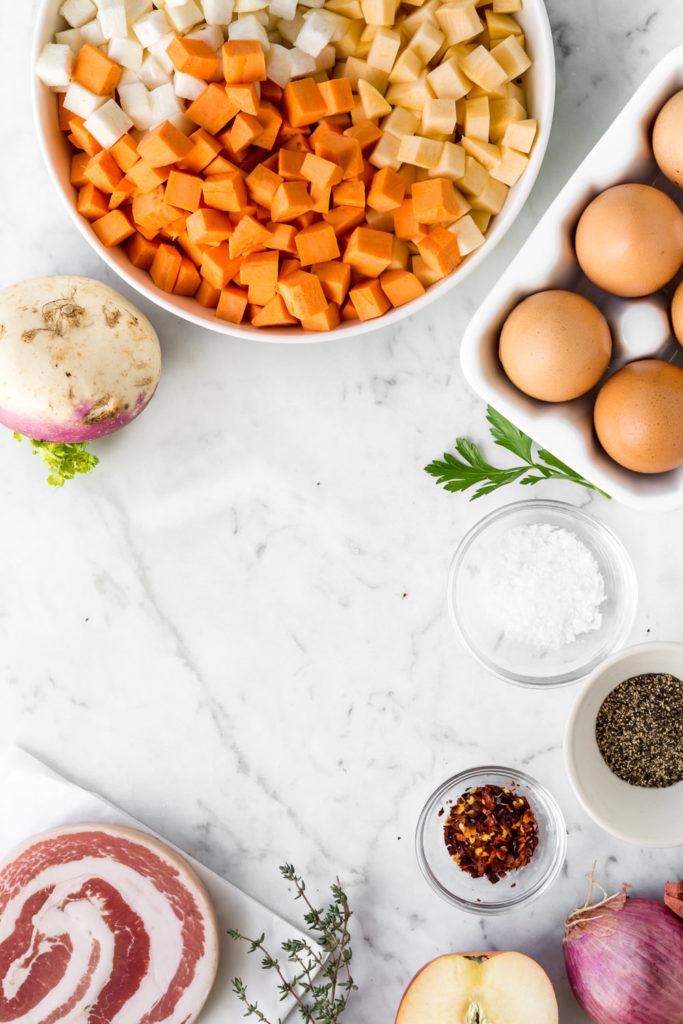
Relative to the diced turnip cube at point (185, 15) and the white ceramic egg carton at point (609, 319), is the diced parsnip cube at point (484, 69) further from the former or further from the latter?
the diced turnip cube at point (185, 15)

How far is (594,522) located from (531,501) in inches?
3.9

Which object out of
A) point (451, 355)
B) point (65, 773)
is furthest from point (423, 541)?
point (65, 773)

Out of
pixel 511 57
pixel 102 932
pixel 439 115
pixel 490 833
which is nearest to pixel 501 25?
pixel 511 57

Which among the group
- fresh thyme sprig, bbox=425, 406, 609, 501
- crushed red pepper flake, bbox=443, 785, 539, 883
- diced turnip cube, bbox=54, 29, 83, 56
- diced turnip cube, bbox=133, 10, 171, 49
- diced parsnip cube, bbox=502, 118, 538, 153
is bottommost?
crushed red pepper flake, bbox=443, 785, 539, 883

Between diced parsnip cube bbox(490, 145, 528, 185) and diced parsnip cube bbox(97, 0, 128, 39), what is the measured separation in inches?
20.8

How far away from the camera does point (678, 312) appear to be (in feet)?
3.26

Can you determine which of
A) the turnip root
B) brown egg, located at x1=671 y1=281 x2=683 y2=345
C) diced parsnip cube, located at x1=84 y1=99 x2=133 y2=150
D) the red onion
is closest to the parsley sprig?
the turnip root

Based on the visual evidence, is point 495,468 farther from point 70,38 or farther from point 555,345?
point 70,38

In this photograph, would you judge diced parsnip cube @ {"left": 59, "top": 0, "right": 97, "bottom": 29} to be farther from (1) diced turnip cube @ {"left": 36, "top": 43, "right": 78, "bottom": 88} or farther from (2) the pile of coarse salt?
(2) the pile of coarse salt

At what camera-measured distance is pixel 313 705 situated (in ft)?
4.23

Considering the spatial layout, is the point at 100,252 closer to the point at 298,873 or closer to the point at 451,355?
the point at 451,355

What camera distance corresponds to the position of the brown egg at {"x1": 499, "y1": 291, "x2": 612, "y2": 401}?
3.18ft

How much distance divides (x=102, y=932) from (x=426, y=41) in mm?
1382

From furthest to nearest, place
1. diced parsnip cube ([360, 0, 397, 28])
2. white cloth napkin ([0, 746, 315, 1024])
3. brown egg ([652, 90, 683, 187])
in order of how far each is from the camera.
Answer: white cloth napkin ([0, 746, 315, 1024]) < diced parsnip cube ([360, 0, 397, 28]) < brown egg ([652, 90, 683, 187])
